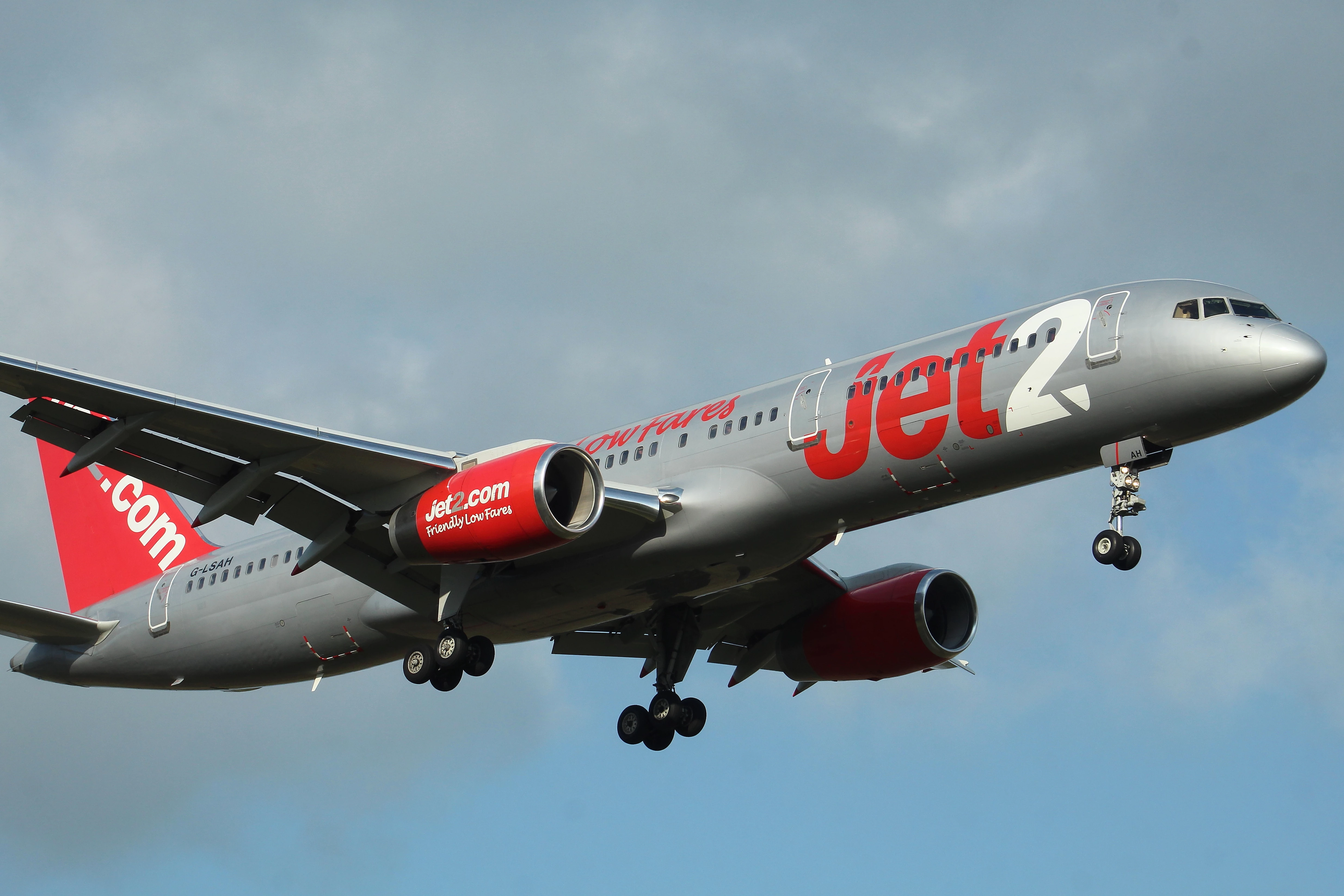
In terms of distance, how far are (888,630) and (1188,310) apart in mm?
10876

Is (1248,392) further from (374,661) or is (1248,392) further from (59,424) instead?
(59,424)

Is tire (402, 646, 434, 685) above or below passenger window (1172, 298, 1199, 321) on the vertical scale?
below

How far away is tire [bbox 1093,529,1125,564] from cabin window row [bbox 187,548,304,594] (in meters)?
15.6

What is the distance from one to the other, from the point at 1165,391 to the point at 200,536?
2207 cm

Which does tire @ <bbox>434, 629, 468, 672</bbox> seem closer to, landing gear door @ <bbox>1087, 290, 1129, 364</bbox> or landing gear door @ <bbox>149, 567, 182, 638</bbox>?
landing gear door @ <bbox>149, 567, 182, 638</bbox>

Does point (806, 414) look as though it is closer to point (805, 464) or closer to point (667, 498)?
point (805, 464)

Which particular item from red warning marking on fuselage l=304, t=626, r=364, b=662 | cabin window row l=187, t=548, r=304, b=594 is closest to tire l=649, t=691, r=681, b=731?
red warning marking on fuselage l=304, t=626, r=364, b=662

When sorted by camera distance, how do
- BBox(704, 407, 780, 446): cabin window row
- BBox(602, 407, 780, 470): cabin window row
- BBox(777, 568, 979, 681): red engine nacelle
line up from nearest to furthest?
BBox(704, 407, 780, 446): cabin window row → BBox(602, 407, 780, 470): cabin window row → BBox(777, 568, 979, 681): red engine nacelle

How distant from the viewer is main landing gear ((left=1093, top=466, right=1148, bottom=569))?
23.1 m

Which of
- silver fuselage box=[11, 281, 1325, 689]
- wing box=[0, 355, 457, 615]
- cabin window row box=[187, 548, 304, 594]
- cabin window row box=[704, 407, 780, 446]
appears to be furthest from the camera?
cabin window row box=[187, 548, 304, 594]

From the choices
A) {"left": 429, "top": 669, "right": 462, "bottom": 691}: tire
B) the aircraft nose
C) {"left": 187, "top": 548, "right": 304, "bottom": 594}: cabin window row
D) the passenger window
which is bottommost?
{"left": 429, "top": 669, "right": 462, "bottom": 691}: tire

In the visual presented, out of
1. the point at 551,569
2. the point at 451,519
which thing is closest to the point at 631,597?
the point at 551,569

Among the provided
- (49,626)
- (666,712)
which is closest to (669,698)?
(666,712)

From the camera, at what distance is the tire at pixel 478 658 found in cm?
2780
